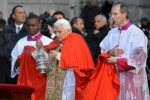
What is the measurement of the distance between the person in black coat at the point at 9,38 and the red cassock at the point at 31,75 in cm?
95

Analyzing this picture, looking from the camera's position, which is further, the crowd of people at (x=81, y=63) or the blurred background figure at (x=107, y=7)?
the blurred background figure at (x=107, y=7)

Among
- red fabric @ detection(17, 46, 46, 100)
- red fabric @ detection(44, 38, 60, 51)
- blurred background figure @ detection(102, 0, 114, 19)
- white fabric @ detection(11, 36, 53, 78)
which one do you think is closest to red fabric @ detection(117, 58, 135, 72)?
red fabric @ detection(44, 38, 60, 51)

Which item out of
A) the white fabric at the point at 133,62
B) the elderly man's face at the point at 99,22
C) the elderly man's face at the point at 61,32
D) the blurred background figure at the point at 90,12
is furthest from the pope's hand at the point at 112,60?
the blurred background figure at the point at 90,12

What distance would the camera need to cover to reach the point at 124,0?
78.6 feet

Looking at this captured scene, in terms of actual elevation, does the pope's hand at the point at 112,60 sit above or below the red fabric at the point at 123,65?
above

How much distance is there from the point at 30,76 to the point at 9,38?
1.67m

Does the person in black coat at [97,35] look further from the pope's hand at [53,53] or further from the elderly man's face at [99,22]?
the pope's hand at [53,53]

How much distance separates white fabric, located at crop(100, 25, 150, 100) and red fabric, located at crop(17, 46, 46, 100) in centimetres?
146

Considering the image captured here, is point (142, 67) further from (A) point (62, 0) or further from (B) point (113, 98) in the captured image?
(A) point (62, 0)

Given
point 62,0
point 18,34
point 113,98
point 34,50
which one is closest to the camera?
Result: point 113,98

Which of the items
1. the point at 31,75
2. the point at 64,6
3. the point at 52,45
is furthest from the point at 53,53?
the point at 64,6

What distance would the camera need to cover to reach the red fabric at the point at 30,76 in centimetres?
1298

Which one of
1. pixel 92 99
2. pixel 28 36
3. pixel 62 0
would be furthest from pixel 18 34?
pixel 62 0

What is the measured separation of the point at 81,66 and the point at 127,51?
882 millimetres
